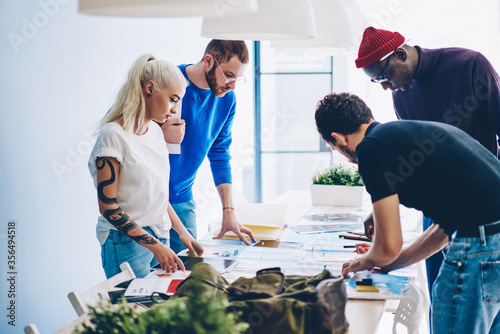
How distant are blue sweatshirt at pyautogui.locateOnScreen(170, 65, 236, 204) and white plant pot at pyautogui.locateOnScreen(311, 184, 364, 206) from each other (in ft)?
3.37

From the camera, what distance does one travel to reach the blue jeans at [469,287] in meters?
1.61

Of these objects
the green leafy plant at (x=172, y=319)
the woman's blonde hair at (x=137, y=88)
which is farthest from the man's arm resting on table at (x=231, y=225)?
the green leafy plant at (x=172, y=319)

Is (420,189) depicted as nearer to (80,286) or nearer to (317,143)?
(80,286)

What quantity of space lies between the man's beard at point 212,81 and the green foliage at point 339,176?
1344 millimetres

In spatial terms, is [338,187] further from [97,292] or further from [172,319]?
[172,319]

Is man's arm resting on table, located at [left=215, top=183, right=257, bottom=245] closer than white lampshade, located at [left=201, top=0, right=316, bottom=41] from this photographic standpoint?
No

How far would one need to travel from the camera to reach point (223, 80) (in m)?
2.40

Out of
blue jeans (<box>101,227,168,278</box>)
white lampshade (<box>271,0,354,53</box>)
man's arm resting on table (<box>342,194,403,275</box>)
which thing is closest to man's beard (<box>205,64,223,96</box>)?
white lampshade (<box>271,0,354,53</box>)

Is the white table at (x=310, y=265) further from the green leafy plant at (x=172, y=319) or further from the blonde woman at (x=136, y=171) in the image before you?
the green leafy plant at (x=172, y=319)

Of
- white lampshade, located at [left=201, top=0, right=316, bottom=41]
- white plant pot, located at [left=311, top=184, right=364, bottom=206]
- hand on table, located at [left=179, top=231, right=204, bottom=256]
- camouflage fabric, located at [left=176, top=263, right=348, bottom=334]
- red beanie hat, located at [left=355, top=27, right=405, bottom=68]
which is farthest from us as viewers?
white plant pot, located at [left=311, top=184, right=364, bottom=206]

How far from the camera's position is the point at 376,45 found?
89.6 inches

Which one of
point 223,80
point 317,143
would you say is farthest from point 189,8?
point 317,143

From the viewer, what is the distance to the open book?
2.52 metres

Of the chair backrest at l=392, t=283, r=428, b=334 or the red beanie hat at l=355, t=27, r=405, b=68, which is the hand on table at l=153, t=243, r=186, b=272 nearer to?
the chair backrest at l=392, t=283, r=428, b=334
